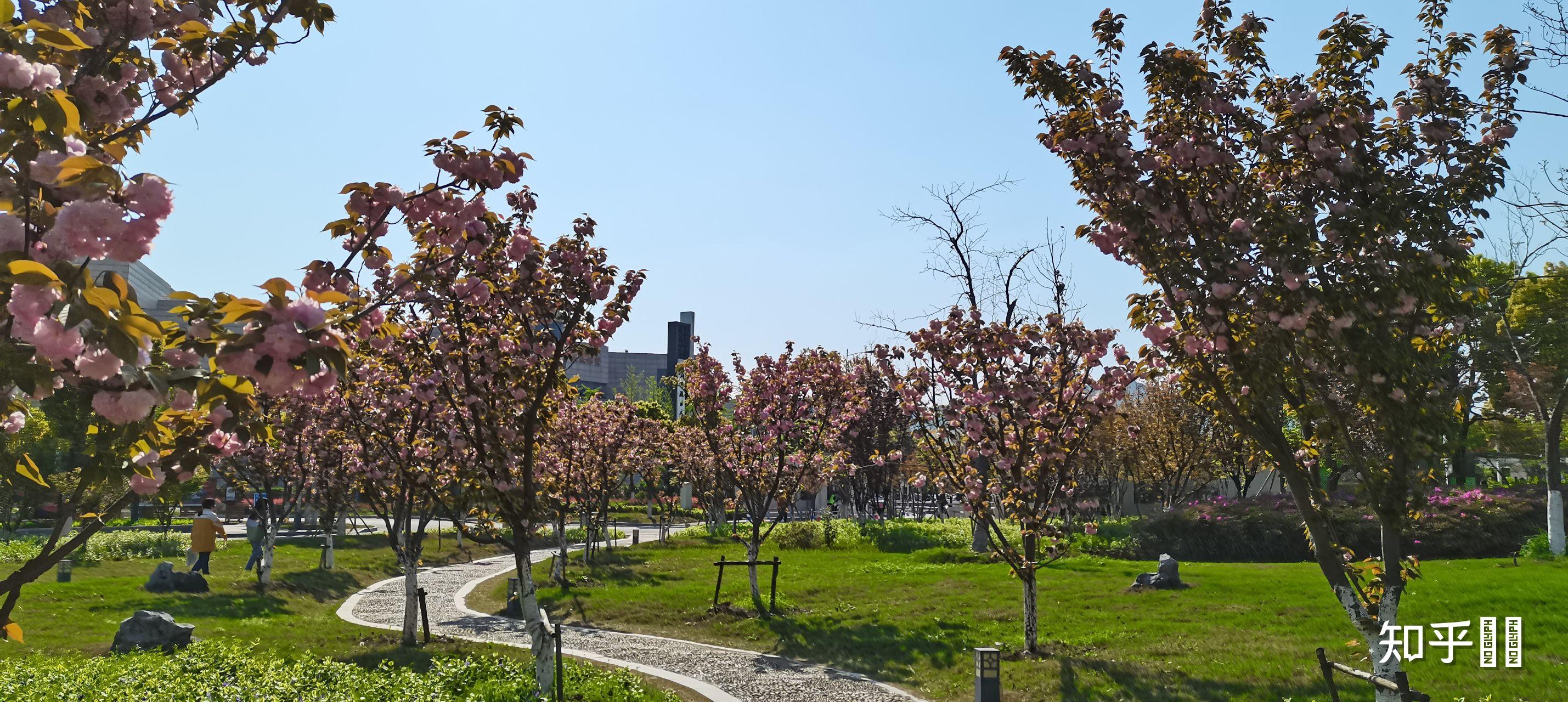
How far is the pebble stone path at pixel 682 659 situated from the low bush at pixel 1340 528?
42.8 feet

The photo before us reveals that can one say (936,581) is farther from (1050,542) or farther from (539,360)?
(539,360)

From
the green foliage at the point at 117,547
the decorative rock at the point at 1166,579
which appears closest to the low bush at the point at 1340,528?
the decorative rock at the point at 1166,579

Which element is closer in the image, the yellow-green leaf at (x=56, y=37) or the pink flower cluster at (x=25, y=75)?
the pink flower cluster at (x=25, y=75)

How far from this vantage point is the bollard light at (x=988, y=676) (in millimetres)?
8414

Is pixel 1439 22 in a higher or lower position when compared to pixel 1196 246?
higher

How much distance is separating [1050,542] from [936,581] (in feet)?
25.6

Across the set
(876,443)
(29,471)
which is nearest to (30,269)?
(29,471)

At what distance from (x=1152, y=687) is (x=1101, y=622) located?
171 inches

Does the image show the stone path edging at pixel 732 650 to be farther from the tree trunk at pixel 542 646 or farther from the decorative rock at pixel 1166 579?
→ the decorative rock at pixel 1166 579

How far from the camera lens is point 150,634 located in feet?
38.4

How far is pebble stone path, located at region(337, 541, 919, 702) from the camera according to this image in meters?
10.5

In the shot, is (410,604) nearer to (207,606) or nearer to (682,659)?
(682,659)

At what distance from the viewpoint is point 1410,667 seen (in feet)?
29.9

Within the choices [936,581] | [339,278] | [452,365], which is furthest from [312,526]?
[339,278]
